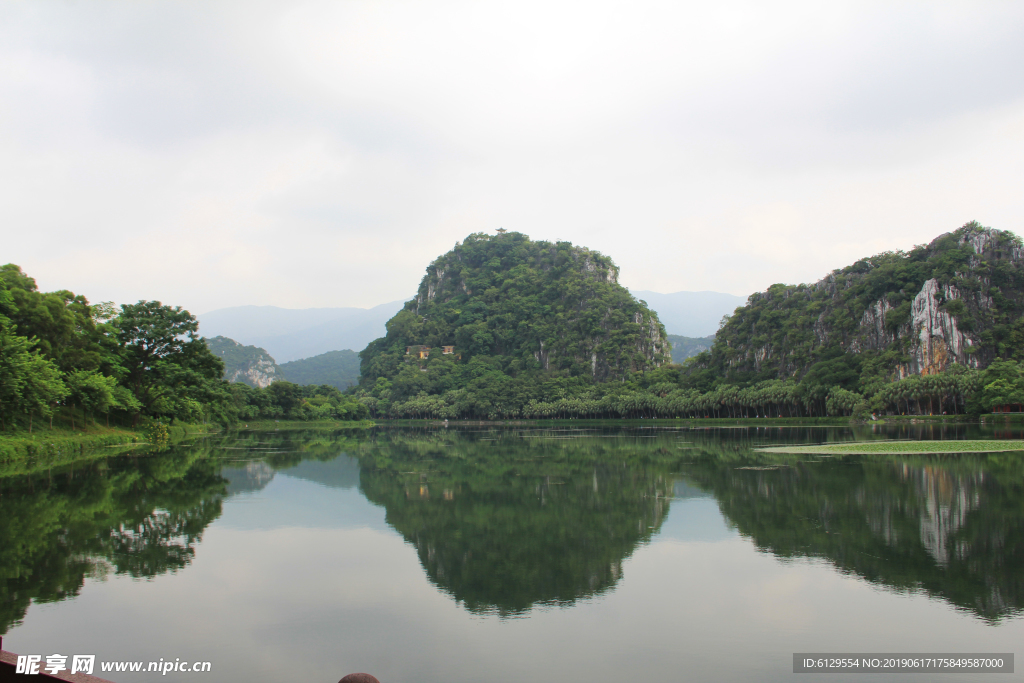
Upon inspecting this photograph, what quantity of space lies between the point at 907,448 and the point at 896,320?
63.0 metres

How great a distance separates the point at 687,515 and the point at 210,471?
64.7 ft

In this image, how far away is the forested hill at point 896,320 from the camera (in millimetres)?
80500

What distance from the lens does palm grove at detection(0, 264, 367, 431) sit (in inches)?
1209

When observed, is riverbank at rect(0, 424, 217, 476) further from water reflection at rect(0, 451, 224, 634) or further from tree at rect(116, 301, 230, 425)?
water reflection at rect(0, 451, 224, 634)

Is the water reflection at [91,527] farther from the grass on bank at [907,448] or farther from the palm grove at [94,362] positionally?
the grass on bank at [907,448]

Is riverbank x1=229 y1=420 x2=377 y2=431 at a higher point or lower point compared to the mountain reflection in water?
lower

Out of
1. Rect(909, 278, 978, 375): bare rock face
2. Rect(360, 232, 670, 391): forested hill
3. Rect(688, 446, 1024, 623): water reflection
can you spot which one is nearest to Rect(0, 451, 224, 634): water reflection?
Rect(688, 446, 1024, 623): water reflection

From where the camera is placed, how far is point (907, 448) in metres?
32.4

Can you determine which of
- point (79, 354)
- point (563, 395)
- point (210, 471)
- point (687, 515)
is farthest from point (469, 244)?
point (687, 515)

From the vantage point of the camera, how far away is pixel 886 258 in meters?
97.4

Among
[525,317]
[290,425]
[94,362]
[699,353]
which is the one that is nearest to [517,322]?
[525,317]

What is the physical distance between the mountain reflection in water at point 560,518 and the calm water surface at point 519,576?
0.26ft

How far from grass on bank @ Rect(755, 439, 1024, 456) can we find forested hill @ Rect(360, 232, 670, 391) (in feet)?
280

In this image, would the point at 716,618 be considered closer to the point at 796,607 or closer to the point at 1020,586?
the point at 796,607
